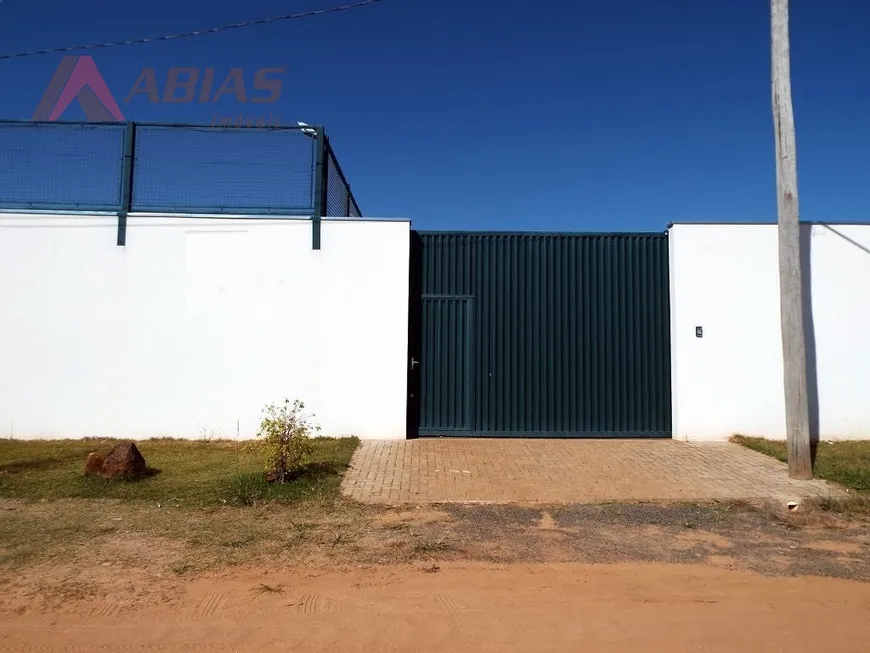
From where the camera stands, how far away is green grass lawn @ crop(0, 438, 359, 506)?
6.64 metres

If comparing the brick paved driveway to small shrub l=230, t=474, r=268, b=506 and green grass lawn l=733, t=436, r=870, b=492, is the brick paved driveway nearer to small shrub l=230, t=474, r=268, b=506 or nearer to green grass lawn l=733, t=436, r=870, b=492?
green grass lawn l=733, t=436, r=870, b=492

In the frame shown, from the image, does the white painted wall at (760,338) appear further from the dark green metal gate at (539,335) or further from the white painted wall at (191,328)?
the white painted wall at (191,328)

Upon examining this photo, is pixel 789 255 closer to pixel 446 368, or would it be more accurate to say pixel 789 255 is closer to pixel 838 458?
pixel 838 458

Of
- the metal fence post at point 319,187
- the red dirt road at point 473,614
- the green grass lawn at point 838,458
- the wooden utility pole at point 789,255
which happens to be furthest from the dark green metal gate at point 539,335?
the red dirt road at point 473,614

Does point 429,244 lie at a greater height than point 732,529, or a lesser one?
greater

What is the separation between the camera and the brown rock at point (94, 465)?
7234mm

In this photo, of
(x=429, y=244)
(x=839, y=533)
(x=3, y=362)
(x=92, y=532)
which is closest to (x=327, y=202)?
(x=429, y=244)

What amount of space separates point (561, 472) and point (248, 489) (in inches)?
149

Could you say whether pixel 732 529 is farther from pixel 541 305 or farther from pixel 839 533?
pixel 541 305

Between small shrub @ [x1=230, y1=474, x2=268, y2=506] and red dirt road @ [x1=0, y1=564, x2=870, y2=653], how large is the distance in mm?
1869

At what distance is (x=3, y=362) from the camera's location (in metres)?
9.66

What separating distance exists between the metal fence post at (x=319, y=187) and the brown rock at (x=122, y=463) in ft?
13.4

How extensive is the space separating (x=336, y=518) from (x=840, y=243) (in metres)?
9.07

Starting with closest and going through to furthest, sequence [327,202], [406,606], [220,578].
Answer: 1. [406,606]
2. [220,578]
3. [327,202]
